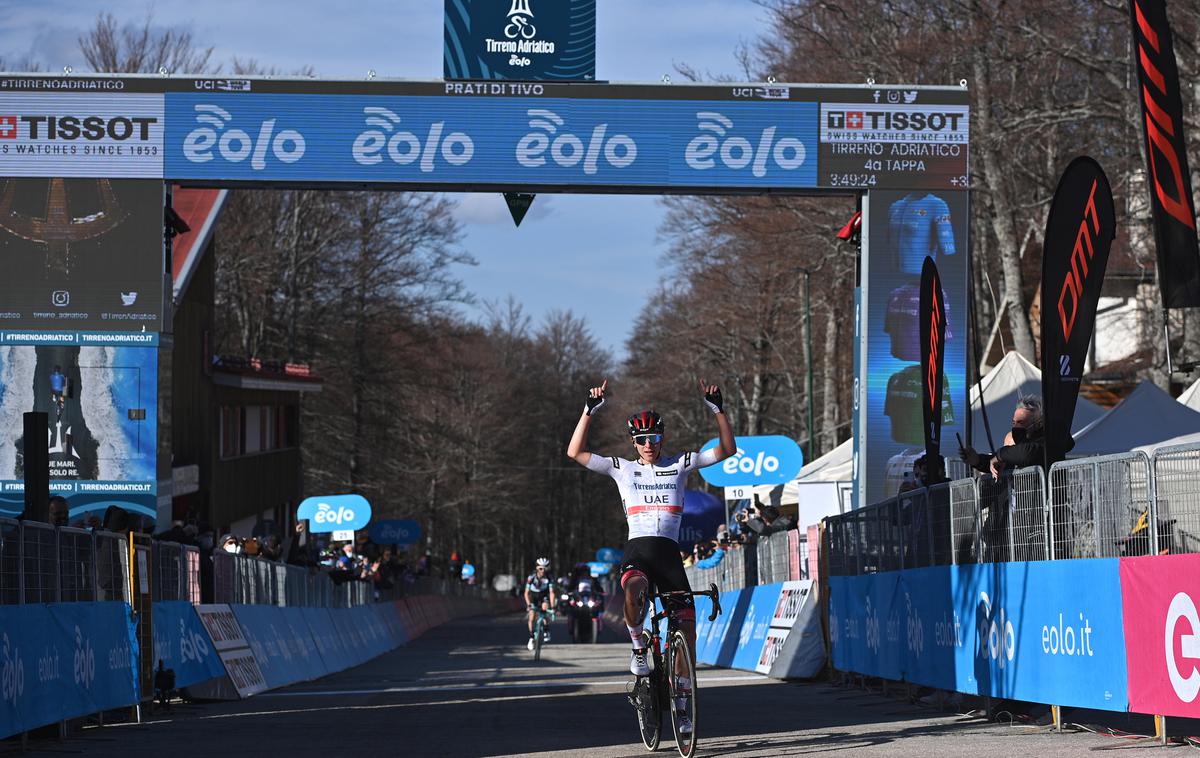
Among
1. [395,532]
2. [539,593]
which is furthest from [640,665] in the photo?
[395,532]

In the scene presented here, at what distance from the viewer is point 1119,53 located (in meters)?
31.1

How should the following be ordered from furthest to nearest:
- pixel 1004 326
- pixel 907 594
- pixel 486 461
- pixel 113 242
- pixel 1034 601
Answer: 1. pixel 486 461
2. pixel 1004 326
3. pixel 113 242
4. pixel 907 594
5. pixel 1034 601

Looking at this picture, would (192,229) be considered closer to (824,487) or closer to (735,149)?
(824,487)

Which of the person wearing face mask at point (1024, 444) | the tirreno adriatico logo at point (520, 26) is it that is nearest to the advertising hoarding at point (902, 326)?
the tirreno adriatico logo at point (520, 26)

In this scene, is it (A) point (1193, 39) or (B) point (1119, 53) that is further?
(B) point (1119, 53)

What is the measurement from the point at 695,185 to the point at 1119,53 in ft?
36.6

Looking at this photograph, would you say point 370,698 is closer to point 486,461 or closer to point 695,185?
point 695,185

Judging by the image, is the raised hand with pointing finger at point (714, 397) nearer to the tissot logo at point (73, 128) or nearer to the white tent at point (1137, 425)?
the white tent at point (1137, 425)

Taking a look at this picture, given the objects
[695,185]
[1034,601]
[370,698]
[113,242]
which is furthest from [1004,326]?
[1034,601]

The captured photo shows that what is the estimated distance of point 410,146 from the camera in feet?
78.1

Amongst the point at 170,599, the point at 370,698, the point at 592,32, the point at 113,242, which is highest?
the point at 592,32

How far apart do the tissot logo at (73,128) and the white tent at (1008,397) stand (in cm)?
1258

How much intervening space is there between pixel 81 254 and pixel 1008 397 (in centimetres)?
1388

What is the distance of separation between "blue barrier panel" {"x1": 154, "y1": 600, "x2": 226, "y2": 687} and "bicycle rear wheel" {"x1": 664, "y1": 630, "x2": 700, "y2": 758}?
249 inches
